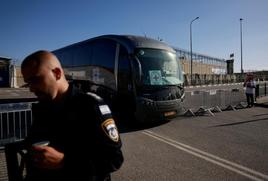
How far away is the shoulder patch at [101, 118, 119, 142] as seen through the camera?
62.3 inches

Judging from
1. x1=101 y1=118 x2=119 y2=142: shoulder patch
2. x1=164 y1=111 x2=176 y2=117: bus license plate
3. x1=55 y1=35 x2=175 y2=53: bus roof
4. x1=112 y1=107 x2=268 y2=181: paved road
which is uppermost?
x1=55 y1=35 x2=175 y2=53: bus roof

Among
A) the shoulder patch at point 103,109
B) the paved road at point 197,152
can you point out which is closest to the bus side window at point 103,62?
the paved road at point 197,152

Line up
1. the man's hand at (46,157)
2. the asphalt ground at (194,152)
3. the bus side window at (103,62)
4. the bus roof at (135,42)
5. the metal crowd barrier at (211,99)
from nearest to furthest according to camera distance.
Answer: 1. the man's hand at (46,157)
2. the asphalt ground at (194,152)
3. the bus roof at (135,42)
4. the bus side window at (103,62)
5. the metal crowd barrier at (211,99)

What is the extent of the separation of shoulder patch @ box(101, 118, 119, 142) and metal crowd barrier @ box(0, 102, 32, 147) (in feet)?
20.5

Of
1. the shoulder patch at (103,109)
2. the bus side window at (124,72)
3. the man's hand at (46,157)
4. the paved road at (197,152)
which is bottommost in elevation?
the paved road at (197,152)

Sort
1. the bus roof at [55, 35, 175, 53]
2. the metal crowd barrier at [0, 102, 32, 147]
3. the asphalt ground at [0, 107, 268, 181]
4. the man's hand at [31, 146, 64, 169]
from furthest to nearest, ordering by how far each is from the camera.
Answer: the bus roof at [55, 35, 175, 53] → the metal crowd barrier at [0, 102, 32, 147] → the asphalt ground at [0, 107, 268, 181] → the man's hand at [31, 146, 64, 169]

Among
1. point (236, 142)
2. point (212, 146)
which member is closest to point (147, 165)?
point (212, 146)

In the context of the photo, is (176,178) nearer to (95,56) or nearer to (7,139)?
(7,139)

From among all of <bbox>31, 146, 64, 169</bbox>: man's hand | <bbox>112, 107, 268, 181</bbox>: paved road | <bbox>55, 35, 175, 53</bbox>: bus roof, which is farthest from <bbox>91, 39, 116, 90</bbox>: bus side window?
<bbox>31, 146, 64, 169</bbox>: man's hand

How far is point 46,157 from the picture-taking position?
1432mm

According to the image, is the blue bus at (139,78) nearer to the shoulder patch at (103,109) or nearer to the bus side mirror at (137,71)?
the bus side mirror at (137,71)

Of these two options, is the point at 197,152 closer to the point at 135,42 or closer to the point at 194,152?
the point at 194,152

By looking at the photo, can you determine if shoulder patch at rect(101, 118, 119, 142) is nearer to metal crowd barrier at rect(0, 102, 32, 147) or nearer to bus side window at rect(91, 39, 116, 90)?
metal crowd barrier at rect(0, 102, 32, 147)

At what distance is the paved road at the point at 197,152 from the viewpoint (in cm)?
483
